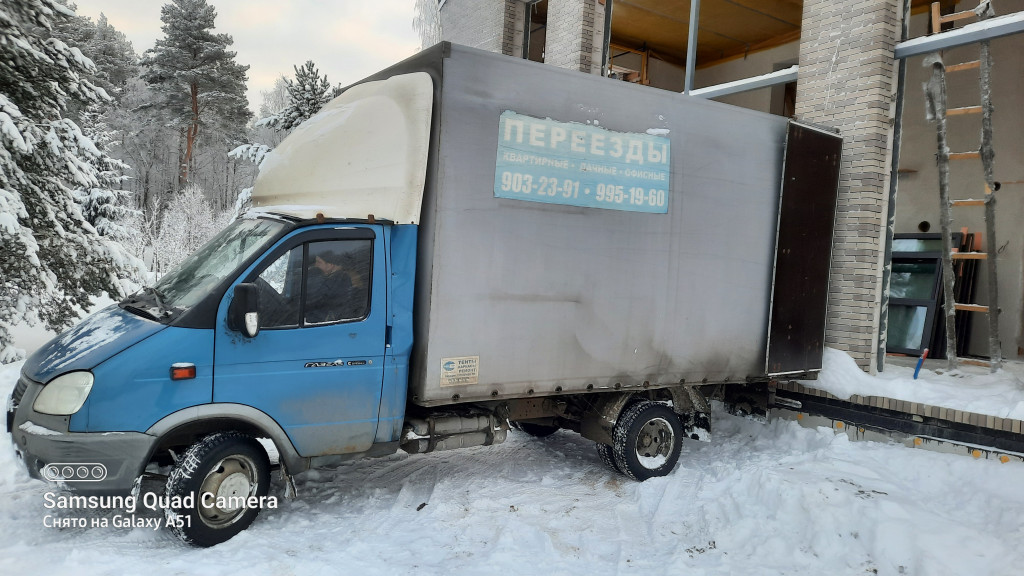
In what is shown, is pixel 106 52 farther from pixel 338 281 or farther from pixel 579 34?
pixel 338 281

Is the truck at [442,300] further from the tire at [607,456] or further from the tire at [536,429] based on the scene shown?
the tire at [536,429]

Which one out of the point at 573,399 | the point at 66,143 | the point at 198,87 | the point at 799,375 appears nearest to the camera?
the point at 573,399

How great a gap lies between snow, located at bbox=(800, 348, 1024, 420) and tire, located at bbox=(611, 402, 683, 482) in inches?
78.0

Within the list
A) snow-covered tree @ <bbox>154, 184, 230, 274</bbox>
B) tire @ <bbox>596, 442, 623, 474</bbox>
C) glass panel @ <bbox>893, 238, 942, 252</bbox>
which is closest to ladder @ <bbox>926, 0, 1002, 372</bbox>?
glass panel @ <bbox>893, 238, 942, 252</bbox>

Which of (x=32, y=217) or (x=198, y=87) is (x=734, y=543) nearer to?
(x=32, y=217)

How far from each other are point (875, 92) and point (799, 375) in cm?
327

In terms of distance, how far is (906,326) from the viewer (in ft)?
31.4

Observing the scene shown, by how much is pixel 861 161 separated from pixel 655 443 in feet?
13.2

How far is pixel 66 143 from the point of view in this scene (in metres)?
9.10

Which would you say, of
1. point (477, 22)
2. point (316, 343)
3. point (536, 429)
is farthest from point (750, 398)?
point (477, 22)

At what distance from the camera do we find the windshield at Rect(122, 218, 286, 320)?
442 centimetres

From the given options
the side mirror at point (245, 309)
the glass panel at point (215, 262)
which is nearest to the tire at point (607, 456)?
the side mirror at point (245, 309)

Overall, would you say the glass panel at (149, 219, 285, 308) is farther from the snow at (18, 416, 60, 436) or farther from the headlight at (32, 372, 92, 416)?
the snow at (18, 416, 60, 436)

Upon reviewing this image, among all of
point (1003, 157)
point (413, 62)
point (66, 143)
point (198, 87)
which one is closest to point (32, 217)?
point (66, 143)
